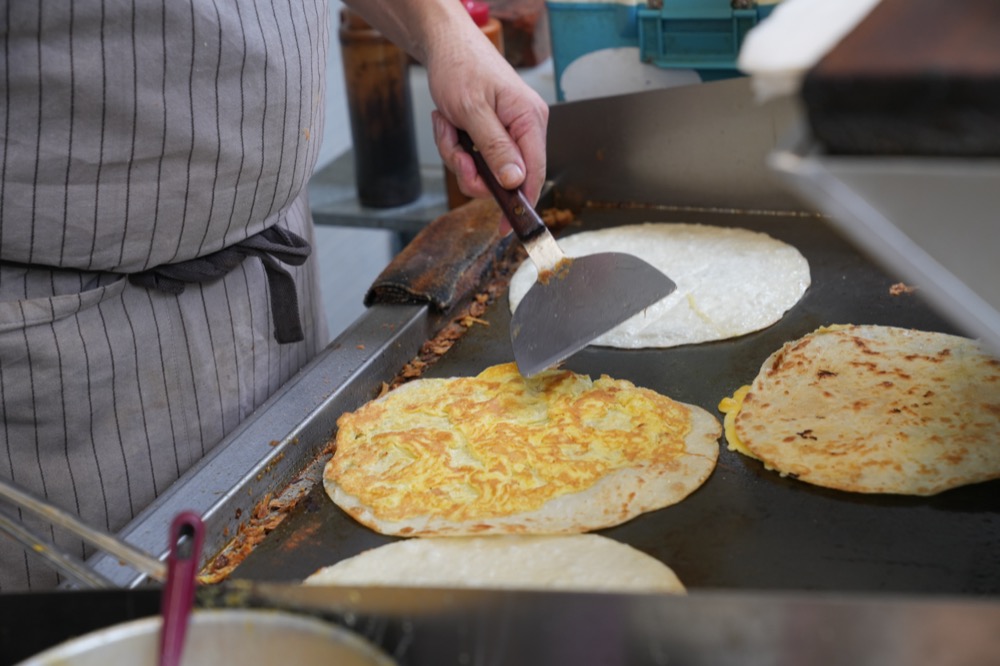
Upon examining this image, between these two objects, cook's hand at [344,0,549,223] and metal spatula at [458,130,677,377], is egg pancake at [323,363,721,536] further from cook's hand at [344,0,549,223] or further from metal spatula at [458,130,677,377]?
cook's hand at [344,0,549,223]

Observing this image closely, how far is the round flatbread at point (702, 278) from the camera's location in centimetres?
203

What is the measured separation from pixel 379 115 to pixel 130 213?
5.22 feet

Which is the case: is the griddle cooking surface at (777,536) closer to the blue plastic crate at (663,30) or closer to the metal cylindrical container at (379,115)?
the blue plastic crate at (663,30)

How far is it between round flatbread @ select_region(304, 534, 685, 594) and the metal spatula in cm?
40

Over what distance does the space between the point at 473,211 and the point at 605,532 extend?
45.5 inches

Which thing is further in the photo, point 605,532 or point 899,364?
point 899,364

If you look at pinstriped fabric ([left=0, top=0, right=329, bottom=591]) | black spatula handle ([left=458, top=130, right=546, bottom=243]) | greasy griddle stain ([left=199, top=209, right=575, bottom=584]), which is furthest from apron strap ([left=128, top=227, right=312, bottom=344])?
black spatula handle ([left=458, top=130, right=546, bottom=243])

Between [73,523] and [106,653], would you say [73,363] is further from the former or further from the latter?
[106,653]

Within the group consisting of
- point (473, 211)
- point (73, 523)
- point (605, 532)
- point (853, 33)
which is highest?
point (853, 33)

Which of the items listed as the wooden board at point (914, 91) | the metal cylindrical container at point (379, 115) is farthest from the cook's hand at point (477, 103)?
the wooden board at point (914, 91)

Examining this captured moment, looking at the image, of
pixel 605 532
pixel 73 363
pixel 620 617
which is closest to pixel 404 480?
pixel 605 532

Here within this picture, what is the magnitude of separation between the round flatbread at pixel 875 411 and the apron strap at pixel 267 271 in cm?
82

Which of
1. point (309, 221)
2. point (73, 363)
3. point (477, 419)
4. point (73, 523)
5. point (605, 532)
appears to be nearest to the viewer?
point (73, 523)

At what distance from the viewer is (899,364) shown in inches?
70.9
